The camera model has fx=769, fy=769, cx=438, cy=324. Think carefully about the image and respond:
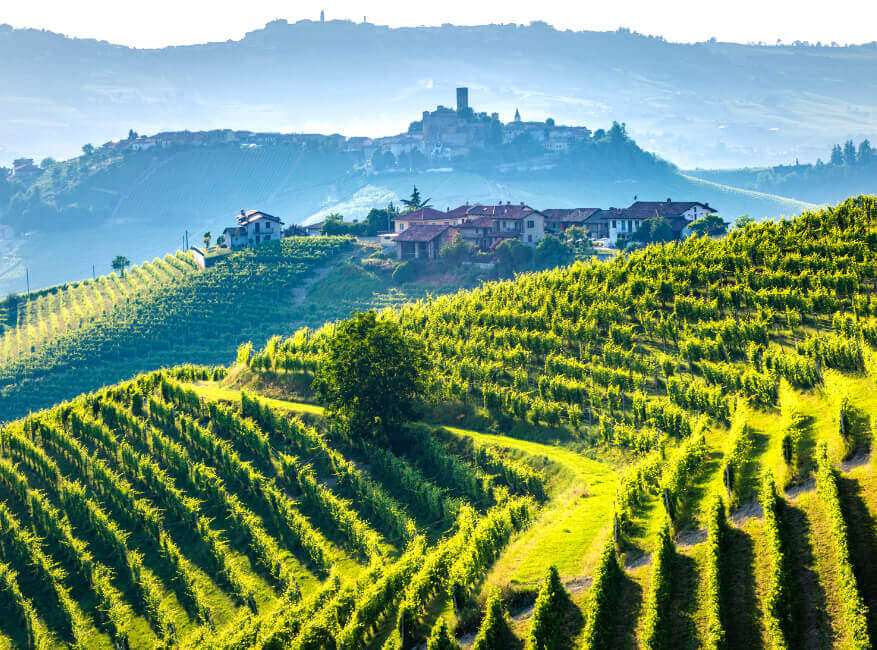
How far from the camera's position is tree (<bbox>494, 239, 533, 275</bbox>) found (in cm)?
9769

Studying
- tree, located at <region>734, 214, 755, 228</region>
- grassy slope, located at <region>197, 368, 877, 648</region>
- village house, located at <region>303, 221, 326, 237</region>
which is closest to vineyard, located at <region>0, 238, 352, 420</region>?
village house, located at <region>303, 221, 326, 237</region>

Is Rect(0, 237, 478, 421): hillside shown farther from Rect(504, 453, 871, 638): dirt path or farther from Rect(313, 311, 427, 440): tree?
Rect(504, 453, 871, 638): dirt path

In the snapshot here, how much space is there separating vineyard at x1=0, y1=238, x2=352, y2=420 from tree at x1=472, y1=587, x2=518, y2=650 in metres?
71.3

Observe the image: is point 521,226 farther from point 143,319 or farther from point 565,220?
point 143,319

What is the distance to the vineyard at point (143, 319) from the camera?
8638 centimetres

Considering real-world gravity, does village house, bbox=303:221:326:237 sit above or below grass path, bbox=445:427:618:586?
above

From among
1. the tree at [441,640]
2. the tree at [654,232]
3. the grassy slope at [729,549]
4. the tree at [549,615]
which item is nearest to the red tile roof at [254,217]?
the tree at [654,232]

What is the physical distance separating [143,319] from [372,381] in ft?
214

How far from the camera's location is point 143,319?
96938mm

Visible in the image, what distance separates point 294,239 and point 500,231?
33.1 metres

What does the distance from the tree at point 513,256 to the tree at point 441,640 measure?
75957mm

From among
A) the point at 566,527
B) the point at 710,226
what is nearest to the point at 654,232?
the point at 710,226

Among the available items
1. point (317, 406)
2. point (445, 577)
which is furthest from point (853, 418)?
point (317, 406)

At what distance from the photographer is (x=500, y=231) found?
110 meters
